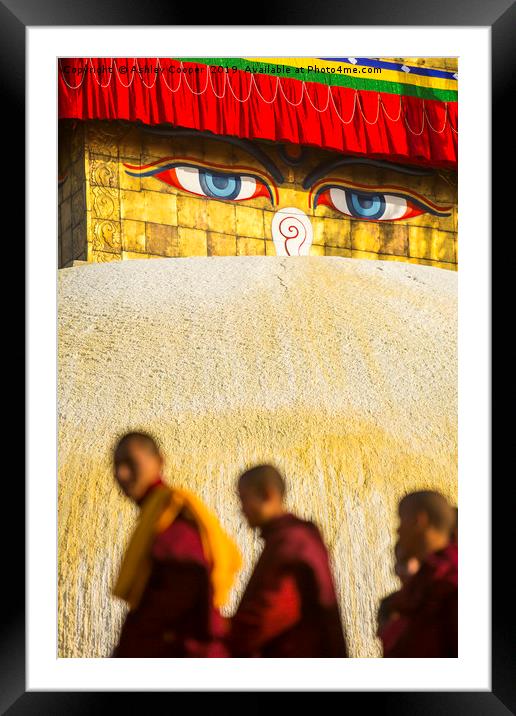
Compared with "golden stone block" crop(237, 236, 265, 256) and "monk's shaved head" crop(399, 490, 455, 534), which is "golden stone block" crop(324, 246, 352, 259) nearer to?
"golden stone block" crop(237, 236, 265, 256)

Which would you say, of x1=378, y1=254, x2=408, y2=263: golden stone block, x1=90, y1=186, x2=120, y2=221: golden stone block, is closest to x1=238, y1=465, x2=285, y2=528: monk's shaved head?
x1=378, y1=254, x2=408, y2=263: golden stone block

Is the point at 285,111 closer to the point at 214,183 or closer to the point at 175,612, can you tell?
the point at 214,183

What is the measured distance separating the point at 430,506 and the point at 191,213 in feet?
6.89

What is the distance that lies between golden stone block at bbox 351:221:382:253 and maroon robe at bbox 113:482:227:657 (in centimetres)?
216

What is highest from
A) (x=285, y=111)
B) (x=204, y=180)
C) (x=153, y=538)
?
(x=285, y=111)

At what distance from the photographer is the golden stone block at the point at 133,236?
4.55 m

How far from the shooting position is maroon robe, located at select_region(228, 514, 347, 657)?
9.45 ft

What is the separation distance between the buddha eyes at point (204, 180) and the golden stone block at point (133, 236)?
250 mm

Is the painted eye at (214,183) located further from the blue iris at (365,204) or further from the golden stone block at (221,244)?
the blue iris at (365,204)

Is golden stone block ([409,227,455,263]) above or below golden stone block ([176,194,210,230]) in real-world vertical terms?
below

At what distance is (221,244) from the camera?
4.52 meters

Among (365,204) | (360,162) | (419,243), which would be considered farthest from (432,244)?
(360,162)

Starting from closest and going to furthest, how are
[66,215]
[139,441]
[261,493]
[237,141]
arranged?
[261,493] < [139,441] < [66,215] < [237,141]

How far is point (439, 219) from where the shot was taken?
14.0ft
